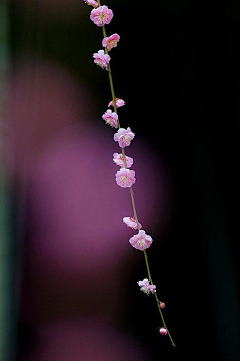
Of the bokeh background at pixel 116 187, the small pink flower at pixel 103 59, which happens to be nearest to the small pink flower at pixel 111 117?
the small pink flower at pixel 103 59

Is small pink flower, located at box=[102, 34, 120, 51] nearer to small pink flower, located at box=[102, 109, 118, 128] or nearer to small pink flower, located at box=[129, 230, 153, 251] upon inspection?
small pink flower, located at box=[102, 109, 118, 128]

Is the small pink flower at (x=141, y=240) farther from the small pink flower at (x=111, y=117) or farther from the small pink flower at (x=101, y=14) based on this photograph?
the small pink flower at (x=101, y=14)

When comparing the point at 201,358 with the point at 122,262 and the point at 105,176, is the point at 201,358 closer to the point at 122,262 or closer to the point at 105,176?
the point at 122,262

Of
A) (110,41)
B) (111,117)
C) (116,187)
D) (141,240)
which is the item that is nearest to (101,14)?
(110,41)

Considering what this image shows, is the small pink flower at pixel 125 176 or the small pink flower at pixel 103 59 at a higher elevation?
the small pink flower at pixel 103 59

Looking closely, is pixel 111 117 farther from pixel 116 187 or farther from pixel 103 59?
pixel 116 187

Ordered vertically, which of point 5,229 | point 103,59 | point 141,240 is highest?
point 103,59

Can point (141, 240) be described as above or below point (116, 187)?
below
